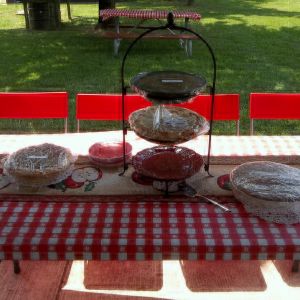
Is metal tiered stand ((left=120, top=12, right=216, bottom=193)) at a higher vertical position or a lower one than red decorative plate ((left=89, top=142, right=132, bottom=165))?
higher

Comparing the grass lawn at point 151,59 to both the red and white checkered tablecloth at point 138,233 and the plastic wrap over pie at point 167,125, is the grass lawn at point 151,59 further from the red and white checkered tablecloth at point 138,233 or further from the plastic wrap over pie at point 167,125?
the red and white checkered tablecloth at point 138,233

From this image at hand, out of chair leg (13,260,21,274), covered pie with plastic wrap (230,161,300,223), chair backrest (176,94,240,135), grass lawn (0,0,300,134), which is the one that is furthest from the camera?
grass lawn (0,0,300,134)

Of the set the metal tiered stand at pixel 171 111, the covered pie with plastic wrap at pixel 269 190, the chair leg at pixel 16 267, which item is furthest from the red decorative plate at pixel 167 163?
the chair leg at pixel 16 267

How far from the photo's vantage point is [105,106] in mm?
4004

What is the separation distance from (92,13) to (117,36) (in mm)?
7161

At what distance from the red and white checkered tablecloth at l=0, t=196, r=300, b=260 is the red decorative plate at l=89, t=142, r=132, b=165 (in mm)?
477

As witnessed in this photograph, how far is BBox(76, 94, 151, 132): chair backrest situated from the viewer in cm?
398

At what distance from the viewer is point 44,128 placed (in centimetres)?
587

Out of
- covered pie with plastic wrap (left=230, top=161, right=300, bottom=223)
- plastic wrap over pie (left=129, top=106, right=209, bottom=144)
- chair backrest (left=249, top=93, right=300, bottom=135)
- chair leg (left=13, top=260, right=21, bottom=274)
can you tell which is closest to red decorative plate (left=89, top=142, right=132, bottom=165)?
plastic wrap over pie (left=129, top=106, right=209, bottom=144)

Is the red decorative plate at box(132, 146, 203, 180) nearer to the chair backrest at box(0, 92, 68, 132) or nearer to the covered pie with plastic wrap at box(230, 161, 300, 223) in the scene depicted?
the covered pie with plastic wrap at box(230, 161, 300, 223)

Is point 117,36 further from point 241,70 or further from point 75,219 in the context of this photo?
point 75,219

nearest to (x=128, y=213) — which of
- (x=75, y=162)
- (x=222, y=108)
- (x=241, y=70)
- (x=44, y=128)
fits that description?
(x=75, y=162)

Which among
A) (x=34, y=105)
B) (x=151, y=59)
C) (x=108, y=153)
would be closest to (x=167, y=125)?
(x=108, y=153)

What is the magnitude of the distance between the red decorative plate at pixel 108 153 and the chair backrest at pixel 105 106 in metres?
1.05
